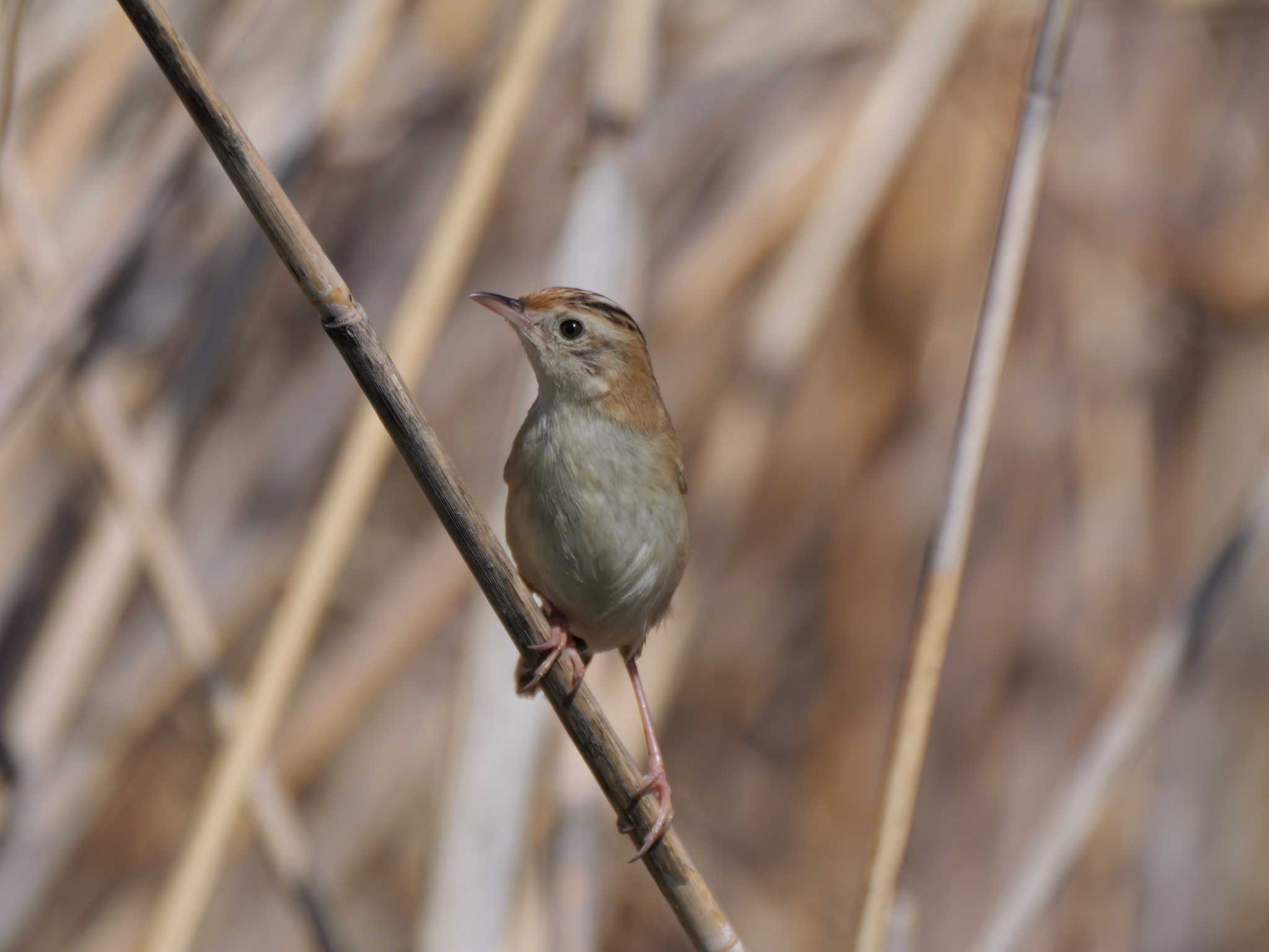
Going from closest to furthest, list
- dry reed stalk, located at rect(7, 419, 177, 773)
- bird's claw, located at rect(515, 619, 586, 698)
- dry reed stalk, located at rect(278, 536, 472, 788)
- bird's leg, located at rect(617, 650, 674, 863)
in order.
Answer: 1. bird's claw, located at rect(515, 619, 586, 698)
2. bird's leg, located at rect(617, 650, 674, 863)
3. dry reed stalk, located at rect(7, 419, 177, 773)
4. dry reed stalk, located at rect(278, 536, 472, 788)

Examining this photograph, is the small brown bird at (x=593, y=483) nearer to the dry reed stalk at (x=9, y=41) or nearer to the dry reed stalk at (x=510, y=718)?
the dry reed stalk at (x=510, y=718)

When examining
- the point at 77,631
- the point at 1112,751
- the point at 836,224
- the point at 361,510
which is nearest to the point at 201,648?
the point at 77,631

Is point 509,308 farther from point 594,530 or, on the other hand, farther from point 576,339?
point 594,530

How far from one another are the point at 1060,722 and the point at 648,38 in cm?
215

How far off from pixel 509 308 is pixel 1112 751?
1327 mm

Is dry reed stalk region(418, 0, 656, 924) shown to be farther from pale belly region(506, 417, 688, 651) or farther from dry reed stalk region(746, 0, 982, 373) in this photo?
dry reed stalk region(746, 0, 982, 373)

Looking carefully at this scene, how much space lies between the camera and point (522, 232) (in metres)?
3.69

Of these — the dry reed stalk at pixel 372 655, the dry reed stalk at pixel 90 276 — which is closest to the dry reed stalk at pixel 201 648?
the dry reed stalk at pixel 90 276

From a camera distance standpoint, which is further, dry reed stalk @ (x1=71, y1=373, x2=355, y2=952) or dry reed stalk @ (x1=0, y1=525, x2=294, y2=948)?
dry reed stalk @ (x1=0, y1=525, x2=294, y2=948)

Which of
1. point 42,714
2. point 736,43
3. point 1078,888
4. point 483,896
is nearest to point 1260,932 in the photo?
point 1078,888

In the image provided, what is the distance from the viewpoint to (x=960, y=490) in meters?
1.64

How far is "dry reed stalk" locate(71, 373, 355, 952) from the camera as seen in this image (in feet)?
7.77

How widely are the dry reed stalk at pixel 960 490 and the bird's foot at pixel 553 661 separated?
16.8 inches

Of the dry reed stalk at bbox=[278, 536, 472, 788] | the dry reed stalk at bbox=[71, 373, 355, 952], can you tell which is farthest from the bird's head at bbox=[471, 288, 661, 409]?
the dry reed stalk at bbox=[71, 373, 355, 952]
